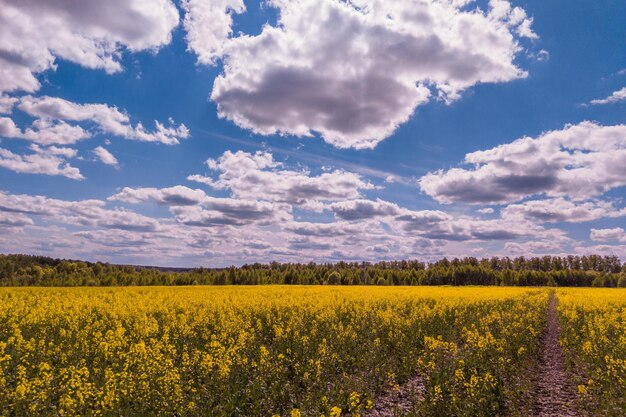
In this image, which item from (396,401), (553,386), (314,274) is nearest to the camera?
(396,401)

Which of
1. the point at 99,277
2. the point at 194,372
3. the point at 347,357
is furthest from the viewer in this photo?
the point at 99,277

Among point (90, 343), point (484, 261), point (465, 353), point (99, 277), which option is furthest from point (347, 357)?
point (484, 261)

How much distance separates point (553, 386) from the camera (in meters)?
13.7

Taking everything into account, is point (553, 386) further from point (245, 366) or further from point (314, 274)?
point (314, 274)

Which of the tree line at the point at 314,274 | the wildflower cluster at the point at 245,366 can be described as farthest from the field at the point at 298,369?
the tree line at the point at 314,274

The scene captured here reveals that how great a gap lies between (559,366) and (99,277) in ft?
268

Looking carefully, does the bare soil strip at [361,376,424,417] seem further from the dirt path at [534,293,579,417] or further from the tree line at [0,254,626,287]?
the tree line at [0,254,626,287]

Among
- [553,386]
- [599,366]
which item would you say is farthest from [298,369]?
[599,366]

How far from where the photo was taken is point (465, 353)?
14.6 meters

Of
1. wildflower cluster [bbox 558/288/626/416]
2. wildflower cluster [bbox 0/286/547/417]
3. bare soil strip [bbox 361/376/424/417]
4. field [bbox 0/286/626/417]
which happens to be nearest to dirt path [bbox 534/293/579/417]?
field [bbox 0/286/626/417]

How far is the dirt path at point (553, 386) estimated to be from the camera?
11.1m

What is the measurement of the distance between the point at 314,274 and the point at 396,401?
317ft

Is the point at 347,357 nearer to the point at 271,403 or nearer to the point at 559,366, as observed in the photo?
the point at 271,403

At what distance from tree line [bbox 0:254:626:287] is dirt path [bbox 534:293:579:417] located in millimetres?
72026
